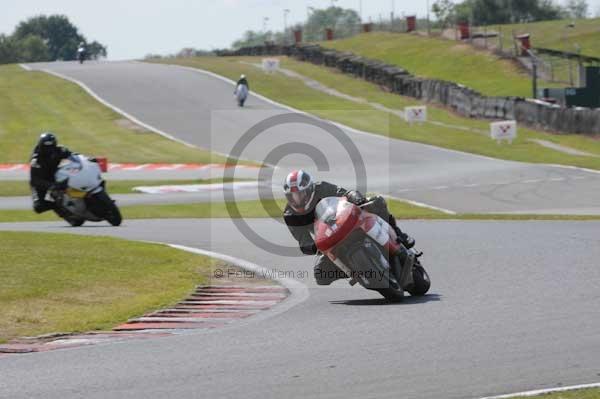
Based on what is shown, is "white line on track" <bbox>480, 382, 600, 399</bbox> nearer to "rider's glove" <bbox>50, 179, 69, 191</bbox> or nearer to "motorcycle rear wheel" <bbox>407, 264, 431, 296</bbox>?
"motorcycle rear wheel" <bbox>407, 264, 431, 296</bbox>

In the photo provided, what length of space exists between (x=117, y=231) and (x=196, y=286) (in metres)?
6.96

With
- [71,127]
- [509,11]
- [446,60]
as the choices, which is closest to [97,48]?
[509,11]

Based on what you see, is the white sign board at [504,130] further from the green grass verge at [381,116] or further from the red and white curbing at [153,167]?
the red and white curbing at [153,167]

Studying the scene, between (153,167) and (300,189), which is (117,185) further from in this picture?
(300,189)

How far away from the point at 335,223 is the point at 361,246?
13.4 inches

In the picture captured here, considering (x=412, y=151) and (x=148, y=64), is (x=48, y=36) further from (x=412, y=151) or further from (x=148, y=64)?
(x=412, y=151)

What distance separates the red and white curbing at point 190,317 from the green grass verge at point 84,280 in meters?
0.21

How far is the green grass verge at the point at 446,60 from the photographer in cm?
5753

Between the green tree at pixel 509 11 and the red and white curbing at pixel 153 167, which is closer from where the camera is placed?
the red and white curbing at pixel 153 167

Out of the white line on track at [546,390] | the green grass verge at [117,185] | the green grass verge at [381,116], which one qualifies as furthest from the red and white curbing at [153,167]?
the white line on track at [546,390]

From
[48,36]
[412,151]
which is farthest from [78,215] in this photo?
[48,36]

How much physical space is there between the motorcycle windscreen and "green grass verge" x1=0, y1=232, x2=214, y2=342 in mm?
1818

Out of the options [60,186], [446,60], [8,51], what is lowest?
[60,186]

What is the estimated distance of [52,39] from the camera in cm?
17650
